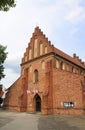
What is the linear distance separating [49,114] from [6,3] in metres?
25.7

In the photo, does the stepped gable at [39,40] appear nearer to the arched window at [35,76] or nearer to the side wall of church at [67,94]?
the arched window at [35,76]

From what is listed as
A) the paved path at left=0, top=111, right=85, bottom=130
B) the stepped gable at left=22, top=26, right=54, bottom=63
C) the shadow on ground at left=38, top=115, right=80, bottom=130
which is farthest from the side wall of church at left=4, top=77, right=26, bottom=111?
the shadow on ground at left=38, top=115, right=80, bottom=130

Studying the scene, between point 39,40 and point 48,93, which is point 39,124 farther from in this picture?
point 39,40

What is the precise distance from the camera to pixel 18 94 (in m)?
41.2

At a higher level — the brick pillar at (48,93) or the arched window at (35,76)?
the arched window at (35,76)

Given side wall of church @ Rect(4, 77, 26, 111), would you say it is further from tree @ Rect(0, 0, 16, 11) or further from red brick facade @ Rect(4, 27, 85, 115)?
tree @ Rect(0, 0, 16, 11)

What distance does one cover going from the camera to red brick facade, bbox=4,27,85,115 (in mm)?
34594

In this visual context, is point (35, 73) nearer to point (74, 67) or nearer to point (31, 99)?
point (31, 99)

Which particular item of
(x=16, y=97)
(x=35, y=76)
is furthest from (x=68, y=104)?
(x=16, y=97)

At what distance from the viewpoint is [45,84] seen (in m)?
36.2

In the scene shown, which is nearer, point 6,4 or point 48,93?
point 6,4

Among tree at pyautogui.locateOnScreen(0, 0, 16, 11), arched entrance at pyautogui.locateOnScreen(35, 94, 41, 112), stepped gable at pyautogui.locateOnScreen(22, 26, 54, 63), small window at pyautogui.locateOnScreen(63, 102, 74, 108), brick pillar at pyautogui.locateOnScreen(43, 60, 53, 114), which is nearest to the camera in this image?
tree at pyautogui.locateOnScreen(0, 0, 16, 11)

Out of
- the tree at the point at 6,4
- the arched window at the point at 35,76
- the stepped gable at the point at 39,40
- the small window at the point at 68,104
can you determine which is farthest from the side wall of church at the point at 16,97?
the tree at the point at 6,4

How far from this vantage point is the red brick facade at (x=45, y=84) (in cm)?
3459
